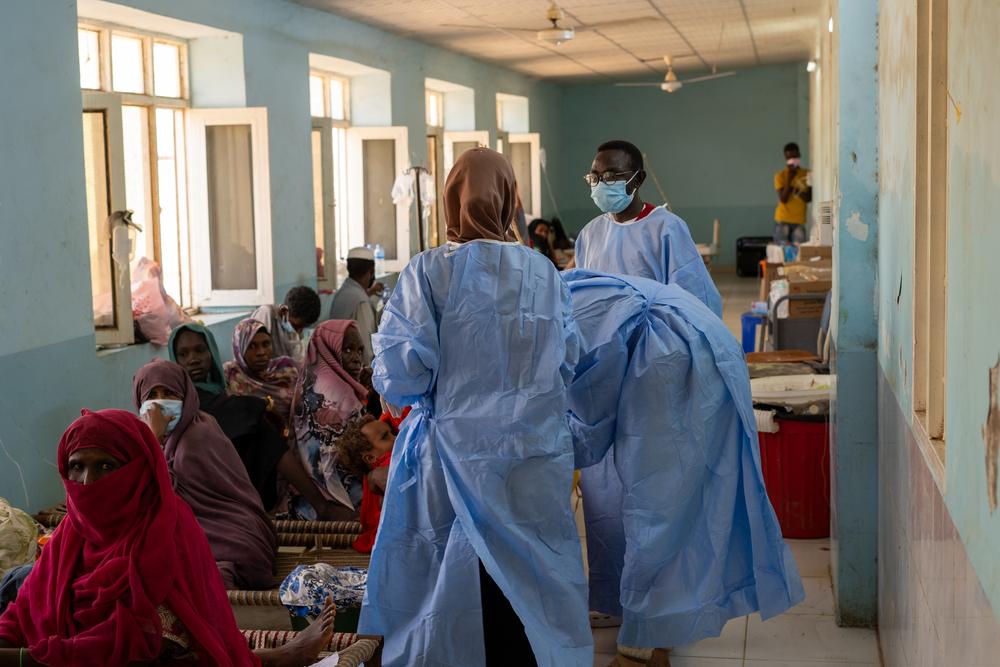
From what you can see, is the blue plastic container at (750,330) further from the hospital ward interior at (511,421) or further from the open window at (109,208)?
Result: the open window at (109,208)

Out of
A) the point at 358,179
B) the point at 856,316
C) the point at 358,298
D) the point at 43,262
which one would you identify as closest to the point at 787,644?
the point at 856,316

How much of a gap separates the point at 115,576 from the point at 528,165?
44.5 feet

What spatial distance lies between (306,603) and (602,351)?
41.6 inches

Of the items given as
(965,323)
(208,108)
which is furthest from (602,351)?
(208,108)

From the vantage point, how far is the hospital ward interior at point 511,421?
240cm

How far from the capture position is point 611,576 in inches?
144

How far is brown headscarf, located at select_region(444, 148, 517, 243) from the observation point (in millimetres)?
3037

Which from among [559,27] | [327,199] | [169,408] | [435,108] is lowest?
[169,408]

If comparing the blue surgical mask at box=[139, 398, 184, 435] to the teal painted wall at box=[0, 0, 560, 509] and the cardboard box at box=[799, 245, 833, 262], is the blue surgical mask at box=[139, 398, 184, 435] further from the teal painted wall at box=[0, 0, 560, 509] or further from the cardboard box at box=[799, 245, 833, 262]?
the cardboard box at box=[799, 245, 833, 262]

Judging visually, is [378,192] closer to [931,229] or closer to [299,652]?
[299,652]

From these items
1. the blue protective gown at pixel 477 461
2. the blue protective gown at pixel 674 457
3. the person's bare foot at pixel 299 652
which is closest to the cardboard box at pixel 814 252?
the blue protective gown at pixel 674 457

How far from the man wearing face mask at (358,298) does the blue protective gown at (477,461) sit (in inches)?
158

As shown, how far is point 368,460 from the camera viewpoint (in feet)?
13.8

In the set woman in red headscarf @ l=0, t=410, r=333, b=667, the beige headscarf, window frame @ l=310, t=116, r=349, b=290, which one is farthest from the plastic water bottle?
woman in red headscarf @ l=0, t=410, r=333, b=667
